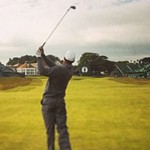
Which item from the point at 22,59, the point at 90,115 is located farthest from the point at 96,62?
the point at 90,115

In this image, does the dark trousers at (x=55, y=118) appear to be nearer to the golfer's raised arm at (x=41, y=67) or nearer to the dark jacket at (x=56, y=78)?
the dark jacket at (x=56, y=78)

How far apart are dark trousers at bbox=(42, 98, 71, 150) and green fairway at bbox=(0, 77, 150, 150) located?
513 millimetres

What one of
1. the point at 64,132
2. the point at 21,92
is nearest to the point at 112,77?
the point at 21,92

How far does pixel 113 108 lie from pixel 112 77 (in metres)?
2.52

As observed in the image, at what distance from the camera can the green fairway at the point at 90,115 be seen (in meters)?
4.23

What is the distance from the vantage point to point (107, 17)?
7.48 metres

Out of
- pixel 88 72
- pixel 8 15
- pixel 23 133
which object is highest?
pixel 8 15

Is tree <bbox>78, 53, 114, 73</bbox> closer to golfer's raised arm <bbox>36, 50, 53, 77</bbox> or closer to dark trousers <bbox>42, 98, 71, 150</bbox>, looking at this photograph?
dark trousers <bbox>42, 98, 71, 150</bbox>

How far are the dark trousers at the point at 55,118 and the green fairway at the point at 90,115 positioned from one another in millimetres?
513

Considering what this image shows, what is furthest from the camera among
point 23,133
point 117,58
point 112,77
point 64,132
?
point 112,77

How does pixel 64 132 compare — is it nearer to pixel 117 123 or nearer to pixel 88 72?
pixel 117 123

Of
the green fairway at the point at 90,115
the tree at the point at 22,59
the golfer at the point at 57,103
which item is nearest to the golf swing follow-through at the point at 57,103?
the golfer at the point at 57,103

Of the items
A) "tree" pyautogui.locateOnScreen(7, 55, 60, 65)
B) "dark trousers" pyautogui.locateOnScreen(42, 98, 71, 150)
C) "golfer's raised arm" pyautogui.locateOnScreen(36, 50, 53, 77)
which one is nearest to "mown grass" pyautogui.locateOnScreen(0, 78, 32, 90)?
Answer: "tree" pyautogui.locateOnScreen(7, 55, 60, 65)

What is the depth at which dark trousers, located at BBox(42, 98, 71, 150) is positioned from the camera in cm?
341
